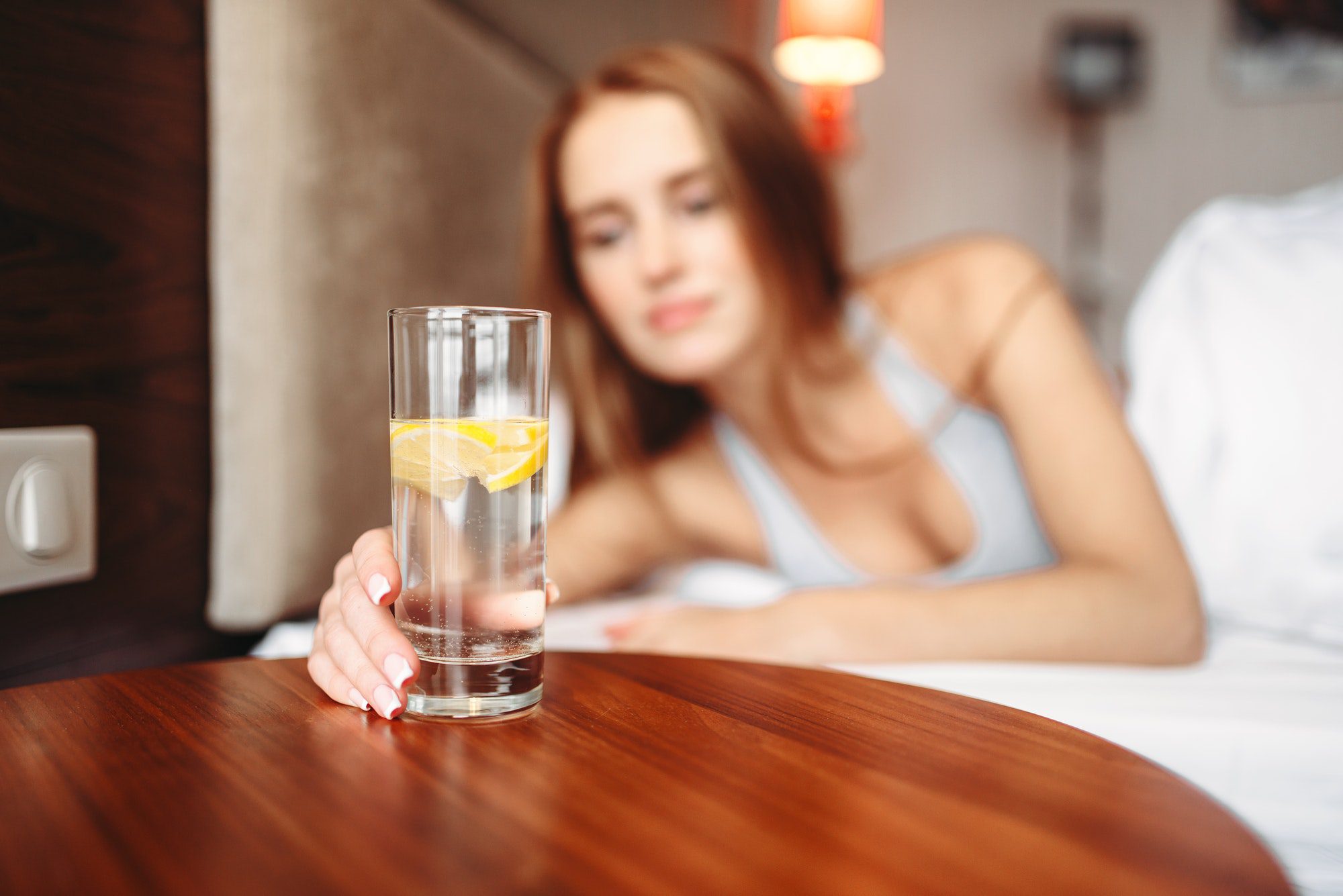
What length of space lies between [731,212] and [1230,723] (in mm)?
752

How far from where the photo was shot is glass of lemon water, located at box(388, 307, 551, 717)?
16.7 inches

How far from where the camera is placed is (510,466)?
1.42 feet

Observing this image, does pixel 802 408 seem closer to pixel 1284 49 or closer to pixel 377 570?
pixel 377 570

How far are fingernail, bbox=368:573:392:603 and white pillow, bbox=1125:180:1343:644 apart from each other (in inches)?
34.4

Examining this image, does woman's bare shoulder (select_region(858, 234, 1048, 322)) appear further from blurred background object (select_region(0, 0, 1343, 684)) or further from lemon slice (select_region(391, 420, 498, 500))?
lemon slice (select_region(391, 420, 498, 500))

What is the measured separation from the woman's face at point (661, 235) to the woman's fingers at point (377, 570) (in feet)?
2.16

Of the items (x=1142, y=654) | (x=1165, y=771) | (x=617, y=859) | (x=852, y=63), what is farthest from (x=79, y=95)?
(x=852, y=63)

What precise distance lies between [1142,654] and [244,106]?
0.94 metres

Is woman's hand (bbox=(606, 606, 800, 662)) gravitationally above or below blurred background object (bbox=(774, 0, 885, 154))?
below

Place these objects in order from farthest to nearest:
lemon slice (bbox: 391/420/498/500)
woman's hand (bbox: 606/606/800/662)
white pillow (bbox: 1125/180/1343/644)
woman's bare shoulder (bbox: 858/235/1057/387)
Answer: woman's bare shoulder (bbox: 858/235/1057/387), white pillow (bbox: 1125/180/1343/644), woman's hand (bbox: 606/606/800/662), lemon slice (bbox: 391/420/498/500)

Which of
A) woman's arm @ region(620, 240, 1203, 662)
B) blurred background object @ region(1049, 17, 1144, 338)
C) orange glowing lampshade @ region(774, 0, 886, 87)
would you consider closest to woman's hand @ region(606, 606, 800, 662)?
woman's arm @ region(620, 240, 1203, 662)

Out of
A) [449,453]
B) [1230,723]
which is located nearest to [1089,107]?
[1230,723]

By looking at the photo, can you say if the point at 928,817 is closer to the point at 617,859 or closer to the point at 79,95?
the point at 617,859

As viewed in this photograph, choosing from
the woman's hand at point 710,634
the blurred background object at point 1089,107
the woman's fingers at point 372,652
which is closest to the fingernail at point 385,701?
the woman's fingers at point 372,652
